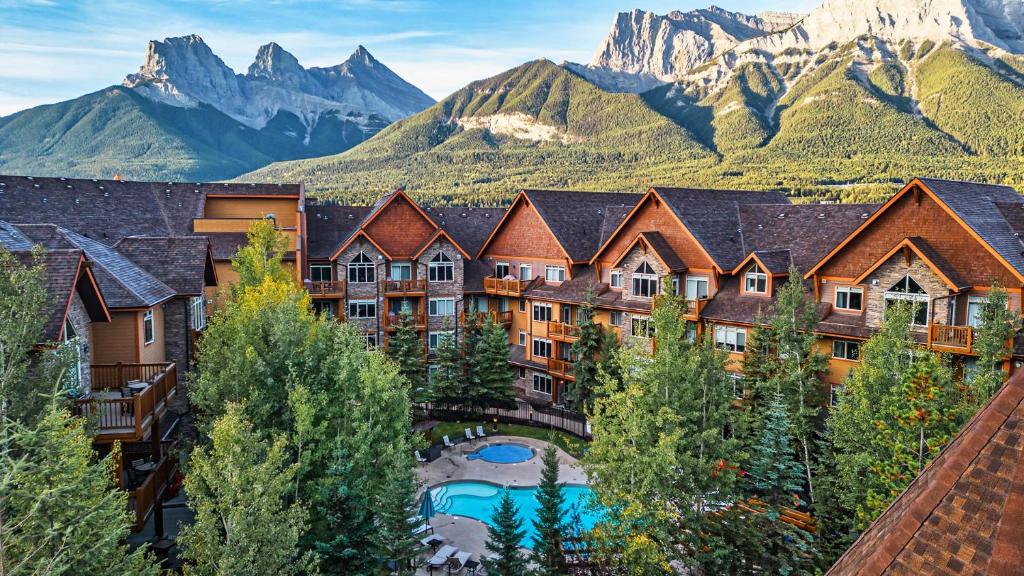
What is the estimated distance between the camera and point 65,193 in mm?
34750

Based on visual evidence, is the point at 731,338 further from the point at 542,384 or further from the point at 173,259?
the point at 173,259

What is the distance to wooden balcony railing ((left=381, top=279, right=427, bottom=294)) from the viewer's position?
38969mm

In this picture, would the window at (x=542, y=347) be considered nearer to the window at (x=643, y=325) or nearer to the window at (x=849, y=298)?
the window at (x=643, y=325)

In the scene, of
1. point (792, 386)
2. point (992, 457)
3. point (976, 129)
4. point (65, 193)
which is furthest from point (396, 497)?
point (976, 129)

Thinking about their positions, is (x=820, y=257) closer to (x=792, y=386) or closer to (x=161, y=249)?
(x=792, y=386)

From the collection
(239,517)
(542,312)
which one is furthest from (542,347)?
(239,517)

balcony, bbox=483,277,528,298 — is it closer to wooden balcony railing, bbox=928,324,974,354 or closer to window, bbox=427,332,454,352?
window, bbox=427,332,454,352

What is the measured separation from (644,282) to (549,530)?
18.4m

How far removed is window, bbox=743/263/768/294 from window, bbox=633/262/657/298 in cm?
465

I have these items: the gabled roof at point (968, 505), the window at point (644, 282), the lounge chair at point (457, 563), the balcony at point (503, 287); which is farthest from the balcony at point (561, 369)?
the gabled roof at point (968, 505)

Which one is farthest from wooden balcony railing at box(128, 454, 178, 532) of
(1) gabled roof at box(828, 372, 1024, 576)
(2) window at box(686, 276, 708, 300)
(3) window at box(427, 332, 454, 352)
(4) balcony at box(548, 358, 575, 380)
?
(2) window at box(686, 276, 708, 300)

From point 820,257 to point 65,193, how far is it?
39829 millimetres

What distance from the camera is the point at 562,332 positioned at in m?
36.6

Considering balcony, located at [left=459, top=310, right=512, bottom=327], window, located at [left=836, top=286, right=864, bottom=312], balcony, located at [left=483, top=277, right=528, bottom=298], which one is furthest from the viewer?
balcony, located at [left=483, top=277, right=528, bottom=298]
